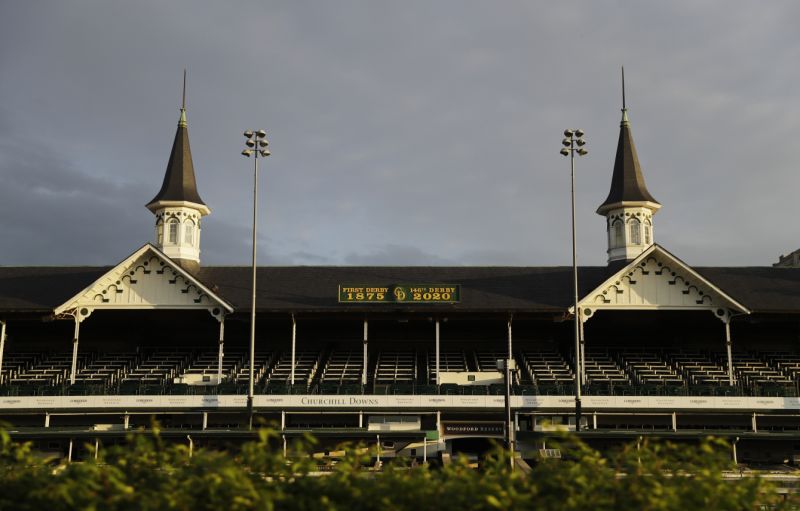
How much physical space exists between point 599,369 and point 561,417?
16.9ft

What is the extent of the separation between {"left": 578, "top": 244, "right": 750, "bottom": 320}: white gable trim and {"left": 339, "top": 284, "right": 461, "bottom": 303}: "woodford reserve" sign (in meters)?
7.44

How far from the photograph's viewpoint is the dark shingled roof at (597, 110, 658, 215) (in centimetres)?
4988

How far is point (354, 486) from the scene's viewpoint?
12211 mm

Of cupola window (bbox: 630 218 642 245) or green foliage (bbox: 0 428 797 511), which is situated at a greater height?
cupola window (bbox: 630 218 642 245)

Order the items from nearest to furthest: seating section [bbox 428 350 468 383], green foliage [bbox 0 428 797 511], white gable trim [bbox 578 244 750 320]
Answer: green foliage [bbox 0 428 797 511]
white gable trim [bbox 578 244 750 320]
seating section [bbox 428 350 468 383]

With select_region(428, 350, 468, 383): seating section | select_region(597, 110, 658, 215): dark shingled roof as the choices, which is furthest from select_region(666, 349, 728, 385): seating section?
select_region(428, 350, 468, 383): seating section

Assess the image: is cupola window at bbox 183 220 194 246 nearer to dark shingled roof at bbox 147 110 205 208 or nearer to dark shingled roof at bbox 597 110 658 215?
dark shingled roof at bbox 147 110 205 208

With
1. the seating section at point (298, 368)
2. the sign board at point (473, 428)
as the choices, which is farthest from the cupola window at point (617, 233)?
the seating section at point (298, 368)

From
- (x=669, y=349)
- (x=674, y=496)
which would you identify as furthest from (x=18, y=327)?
(x=674, y=496)

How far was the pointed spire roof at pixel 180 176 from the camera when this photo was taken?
1961 inches

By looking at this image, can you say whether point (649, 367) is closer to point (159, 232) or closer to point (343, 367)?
point (343, 367)

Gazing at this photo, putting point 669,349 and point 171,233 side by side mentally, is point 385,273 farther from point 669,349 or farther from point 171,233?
point 669,349

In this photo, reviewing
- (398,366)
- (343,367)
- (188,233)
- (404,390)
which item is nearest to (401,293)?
(398,366)

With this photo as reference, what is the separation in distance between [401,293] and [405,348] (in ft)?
23.8
